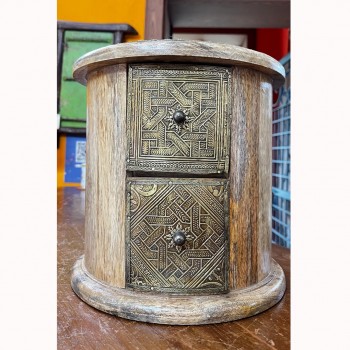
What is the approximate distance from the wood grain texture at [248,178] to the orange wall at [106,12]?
1929 mm

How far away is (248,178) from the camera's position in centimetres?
80

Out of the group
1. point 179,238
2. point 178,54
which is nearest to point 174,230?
point 179,238

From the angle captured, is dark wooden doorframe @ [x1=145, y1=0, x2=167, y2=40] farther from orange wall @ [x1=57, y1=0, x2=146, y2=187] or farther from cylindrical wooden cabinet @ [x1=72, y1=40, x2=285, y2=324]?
cylindrical wooden cabinet @ [x1=72, y1=40, x2=285, y2=324]

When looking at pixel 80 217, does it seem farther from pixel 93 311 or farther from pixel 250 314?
pixel 250 314

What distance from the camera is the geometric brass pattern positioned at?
757mm

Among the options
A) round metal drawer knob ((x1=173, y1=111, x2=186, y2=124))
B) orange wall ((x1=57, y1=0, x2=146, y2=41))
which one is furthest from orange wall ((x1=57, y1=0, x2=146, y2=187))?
round metal drawer knob ((x1=173, y1=111, x2=186, y2=124))

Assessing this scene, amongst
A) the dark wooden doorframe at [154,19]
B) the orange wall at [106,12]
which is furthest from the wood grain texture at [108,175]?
the orange wall at [106,12]

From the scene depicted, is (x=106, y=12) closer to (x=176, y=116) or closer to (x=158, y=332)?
(x=176, y=116)

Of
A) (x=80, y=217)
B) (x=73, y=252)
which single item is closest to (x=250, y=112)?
(x=73, y=252)

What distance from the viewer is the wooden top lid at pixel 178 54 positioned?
70 cm

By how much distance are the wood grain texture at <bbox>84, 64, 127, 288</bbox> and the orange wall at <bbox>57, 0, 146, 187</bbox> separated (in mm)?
1867

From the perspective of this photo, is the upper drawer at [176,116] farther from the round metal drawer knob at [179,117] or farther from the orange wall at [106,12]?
the orange wall at [106,12]

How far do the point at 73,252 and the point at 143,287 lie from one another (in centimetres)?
48

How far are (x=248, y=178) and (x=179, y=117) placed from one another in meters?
0.21
